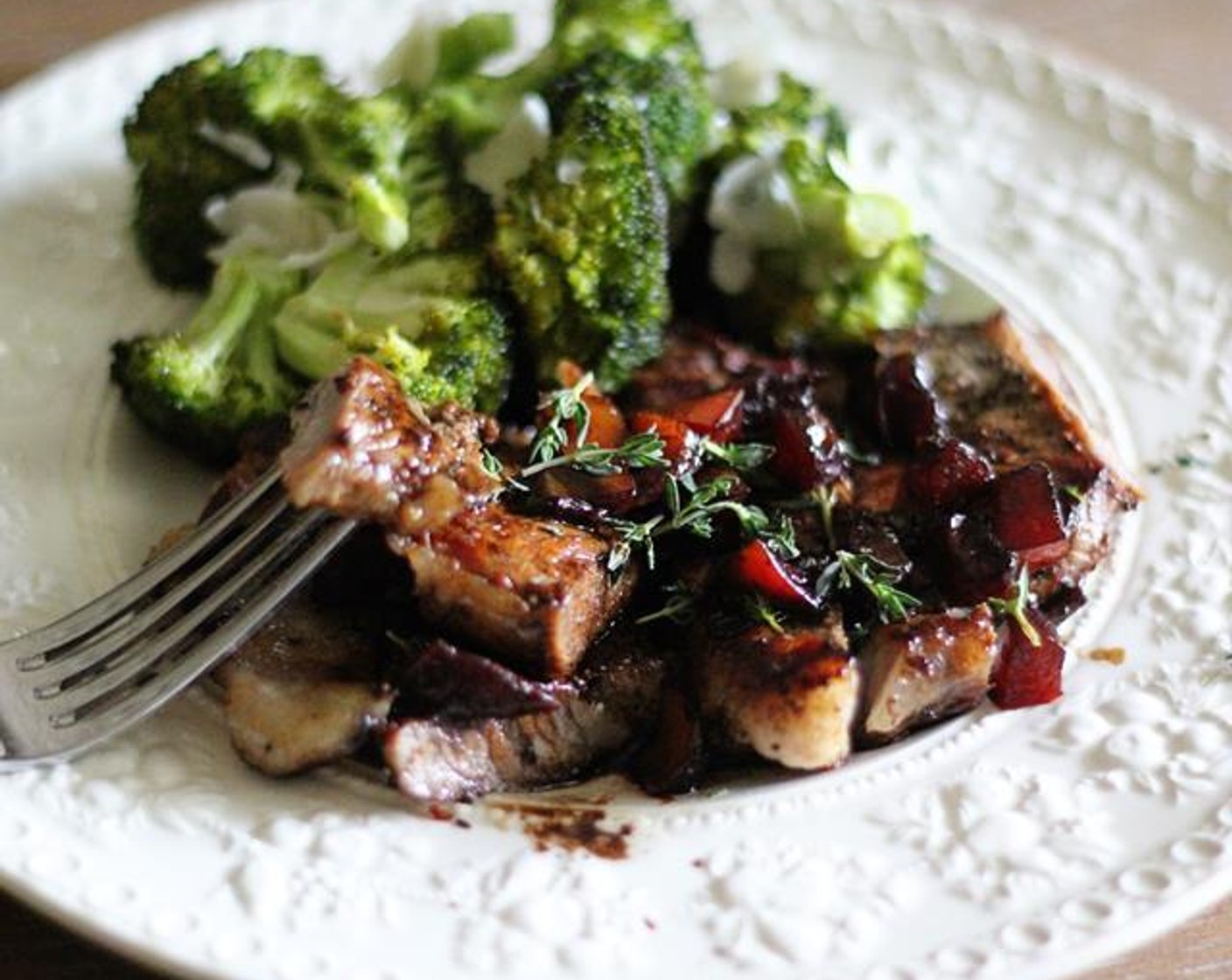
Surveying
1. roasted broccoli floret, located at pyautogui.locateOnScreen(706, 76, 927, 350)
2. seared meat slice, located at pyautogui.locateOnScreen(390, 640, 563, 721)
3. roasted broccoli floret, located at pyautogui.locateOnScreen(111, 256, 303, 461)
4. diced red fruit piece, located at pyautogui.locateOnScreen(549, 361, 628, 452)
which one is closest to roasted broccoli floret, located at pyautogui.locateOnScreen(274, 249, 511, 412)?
roasted broccoli floret, located at pyautogui.locateOnScreen(111, 256, 303, 461)

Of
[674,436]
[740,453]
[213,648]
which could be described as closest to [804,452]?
[740,453]

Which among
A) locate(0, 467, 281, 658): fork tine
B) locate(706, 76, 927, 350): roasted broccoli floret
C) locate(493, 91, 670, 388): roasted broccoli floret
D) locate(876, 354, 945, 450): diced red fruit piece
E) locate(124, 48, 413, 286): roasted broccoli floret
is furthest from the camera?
locate(706, 76, 927, 350): roasted broccoli floret

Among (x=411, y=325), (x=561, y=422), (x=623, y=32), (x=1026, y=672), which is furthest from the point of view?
(x=623, y=32)

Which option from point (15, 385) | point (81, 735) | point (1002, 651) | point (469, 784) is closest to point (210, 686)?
point (81, 735)

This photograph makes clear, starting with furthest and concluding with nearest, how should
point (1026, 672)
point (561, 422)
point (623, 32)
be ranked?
point (623, 32) → point (561, 422) → point (1026, 672)

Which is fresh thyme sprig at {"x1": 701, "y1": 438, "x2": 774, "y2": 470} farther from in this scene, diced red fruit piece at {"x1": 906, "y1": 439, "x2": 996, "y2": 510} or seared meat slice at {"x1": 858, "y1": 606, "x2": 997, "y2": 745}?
seared meat slice at {"x1": 858, "y1": 606, "x2": 997, "y2": 745}

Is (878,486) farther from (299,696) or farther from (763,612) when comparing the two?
(299,696)

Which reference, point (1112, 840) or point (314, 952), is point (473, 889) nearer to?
point (314, 952)
